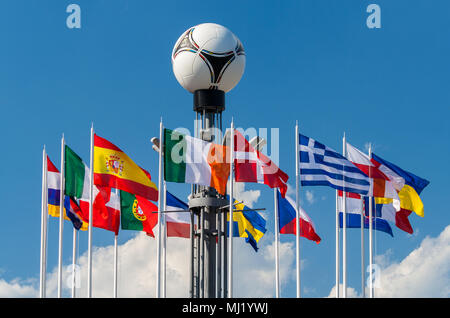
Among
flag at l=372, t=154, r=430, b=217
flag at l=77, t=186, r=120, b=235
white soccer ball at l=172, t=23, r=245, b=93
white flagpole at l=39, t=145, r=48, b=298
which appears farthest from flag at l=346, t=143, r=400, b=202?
white flagpole at l=39, t=145, r=48, b=298

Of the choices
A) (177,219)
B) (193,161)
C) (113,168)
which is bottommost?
(177,219)

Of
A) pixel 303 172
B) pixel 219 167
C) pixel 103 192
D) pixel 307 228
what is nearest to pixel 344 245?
pixel 307 228

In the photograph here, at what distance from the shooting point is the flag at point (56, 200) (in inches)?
1725

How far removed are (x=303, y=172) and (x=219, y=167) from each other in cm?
381

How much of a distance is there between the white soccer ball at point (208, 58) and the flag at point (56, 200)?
9091 millimetres

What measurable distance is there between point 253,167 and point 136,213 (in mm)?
7386

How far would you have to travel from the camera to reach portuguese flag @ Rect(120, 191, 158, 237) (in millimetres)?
44812

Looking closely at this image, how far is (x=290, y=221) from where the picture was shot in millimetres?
45531

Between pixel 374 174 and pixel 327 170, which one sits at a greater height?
pixel 374 174

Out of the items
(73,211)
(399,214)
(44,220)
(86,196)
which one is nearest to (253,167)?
(86,196)

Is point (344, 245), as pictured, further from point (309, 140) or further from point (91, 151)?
point (91, 151)

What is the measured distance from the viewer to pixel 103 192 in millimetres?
44938

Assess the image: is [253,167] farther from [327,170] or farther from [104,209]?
[104,209]
